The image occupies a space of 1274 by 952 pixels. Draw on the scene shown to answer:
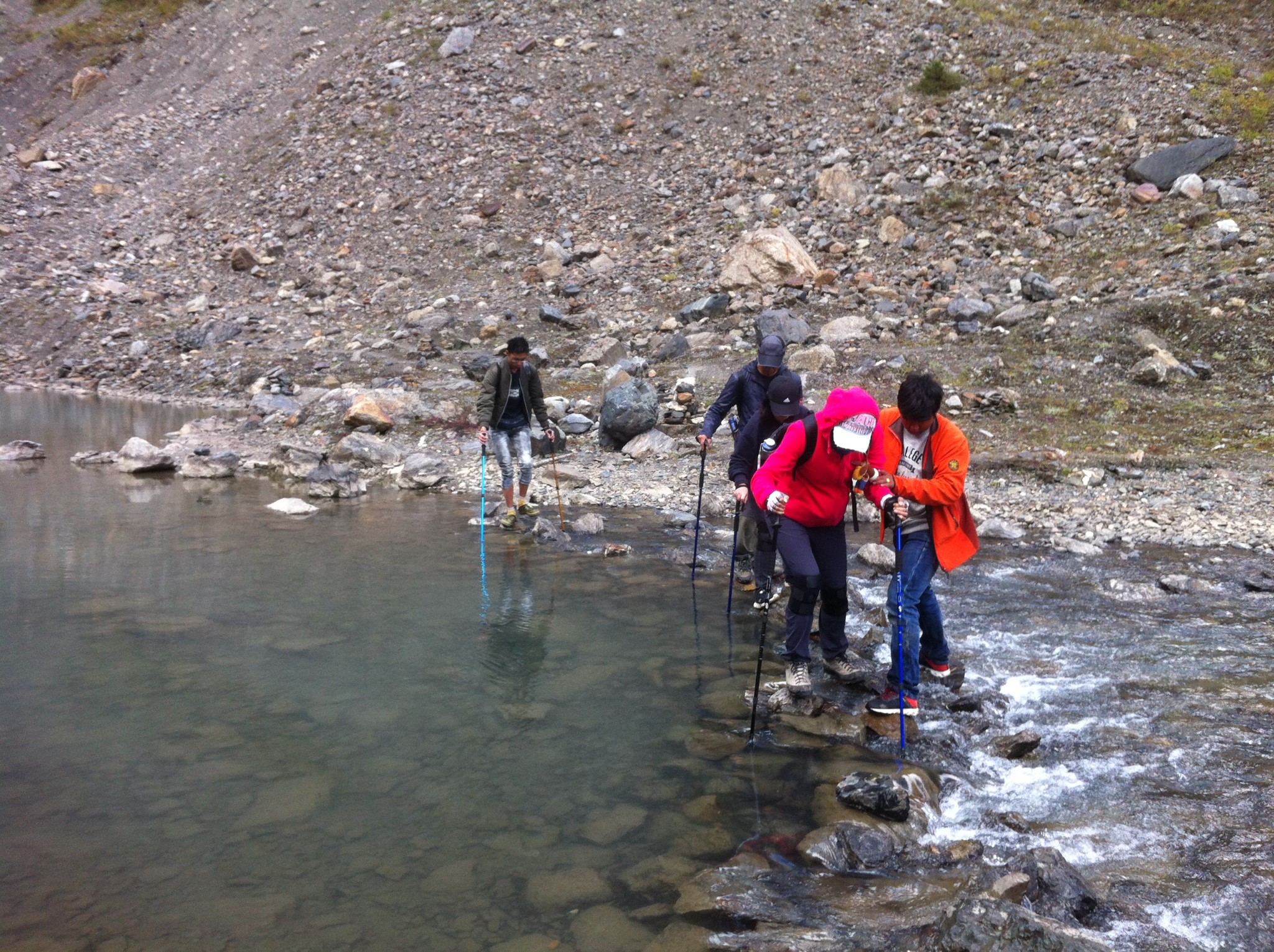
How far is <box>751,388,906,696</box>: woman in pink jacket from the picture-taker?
6.40 meters

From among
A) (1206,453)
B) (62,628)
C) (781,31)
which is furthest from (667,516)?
(781,31)

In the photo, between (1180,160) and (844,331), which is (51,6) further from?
(1180,160)

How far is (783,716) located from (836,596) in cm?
106

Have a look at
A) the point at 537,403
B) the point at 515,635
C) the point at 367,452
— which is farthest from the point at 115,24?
the point at 515,635

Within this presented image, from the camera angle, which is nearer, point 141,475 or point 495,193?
point 141,475

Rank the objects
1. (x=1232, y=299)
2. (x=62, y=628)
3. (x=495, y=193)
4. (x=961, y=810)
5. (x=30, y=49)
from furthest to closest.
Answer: (x=30, y=49) < (x=495, y=193) < (x=1232, y=299) < (x=62, y=628) < (x=961, y=810)

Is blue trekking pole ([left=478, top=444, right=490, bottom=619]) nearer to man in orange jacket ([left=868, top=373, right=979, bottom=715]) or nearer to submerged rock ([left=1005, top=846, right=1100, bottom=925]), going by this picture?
man in orange jacket ([left=868, top=373, right=979, bottom=715])

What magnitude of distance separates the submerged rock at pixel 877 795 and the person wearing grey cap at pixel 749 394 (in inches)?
139

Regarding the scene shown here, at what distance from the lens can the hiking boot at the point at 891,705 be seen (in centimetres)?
686

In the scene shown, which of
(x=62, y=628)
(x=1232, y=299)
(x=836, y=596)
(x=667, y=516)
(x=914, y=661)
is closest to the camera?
(x=914, y=661)

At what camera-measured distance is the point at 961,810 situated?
5.80 m

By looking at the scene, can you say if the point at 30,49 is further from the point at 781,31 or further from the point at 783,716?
the point at 783,716

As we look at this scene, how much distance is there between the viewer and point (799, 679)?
722 centimetres

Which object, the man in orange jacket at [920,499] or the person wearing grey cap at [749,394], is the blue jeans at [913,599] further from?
the person wearing grey cap at [749,394]
